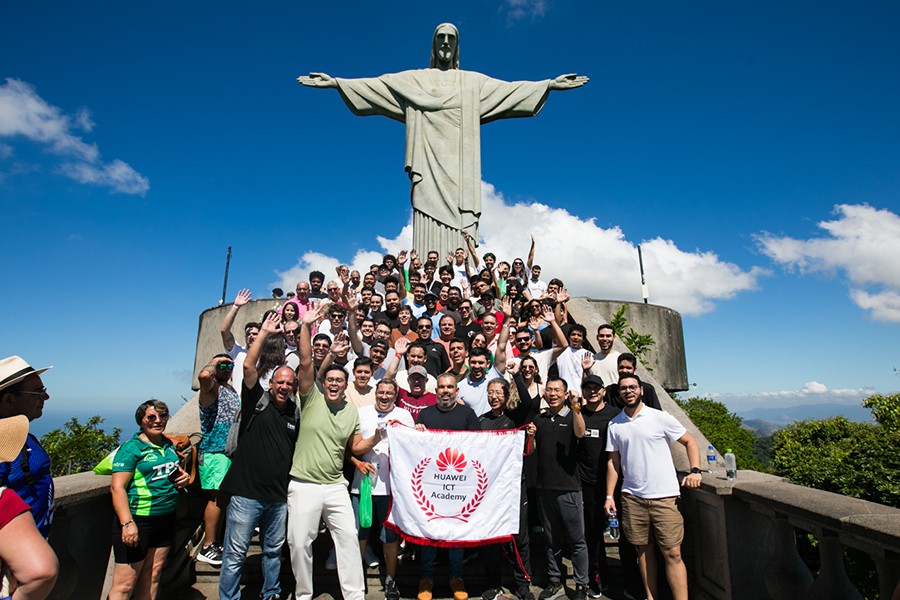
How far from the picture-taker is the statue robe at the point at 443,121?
1298cm

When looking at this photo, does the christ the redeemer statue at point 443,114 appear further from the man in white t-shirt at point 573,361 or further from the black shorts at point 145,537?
the black shorts at point 145,537

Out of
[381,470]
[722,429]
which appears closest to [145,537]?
A: [381,470]

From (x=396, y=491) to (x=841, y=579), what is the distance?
11.0 feet

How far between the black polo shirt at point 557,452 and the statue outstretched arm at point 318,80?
35.5 feet

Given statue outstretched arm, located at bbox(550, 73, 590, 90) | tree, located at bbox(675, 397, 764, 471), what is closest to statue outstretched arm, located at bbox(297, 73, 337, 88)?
statue outstretched arm, located at bbox(550, 73, 590, 90)

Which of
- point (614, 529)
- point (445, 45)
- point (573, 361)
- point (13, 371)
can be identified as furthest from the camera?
point (445, 45)

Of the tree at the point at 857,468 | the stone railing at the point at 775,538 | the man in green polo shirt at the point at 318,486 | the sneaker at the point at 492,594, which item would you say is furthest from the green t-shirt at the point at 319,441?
the tree at the point at 857,468

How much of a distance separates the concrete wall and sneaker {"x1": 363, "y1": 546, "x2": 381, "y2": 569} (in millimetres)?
7515

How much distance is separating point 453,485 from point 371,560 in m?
1.10

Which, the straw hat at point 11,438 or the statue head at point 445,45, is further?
the statue head at point 445,45

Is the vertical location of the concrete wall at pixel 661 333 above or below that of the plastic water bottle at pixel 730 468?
above

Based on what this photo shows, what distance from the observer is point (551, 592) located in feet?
15.8

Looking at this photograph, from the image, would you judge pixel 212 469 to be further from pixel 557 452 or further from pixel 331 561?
pixel 557 452

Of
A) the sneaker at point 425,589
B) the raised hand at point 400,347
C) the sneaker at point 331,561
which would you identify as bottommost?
the sneaker at point 425,589
